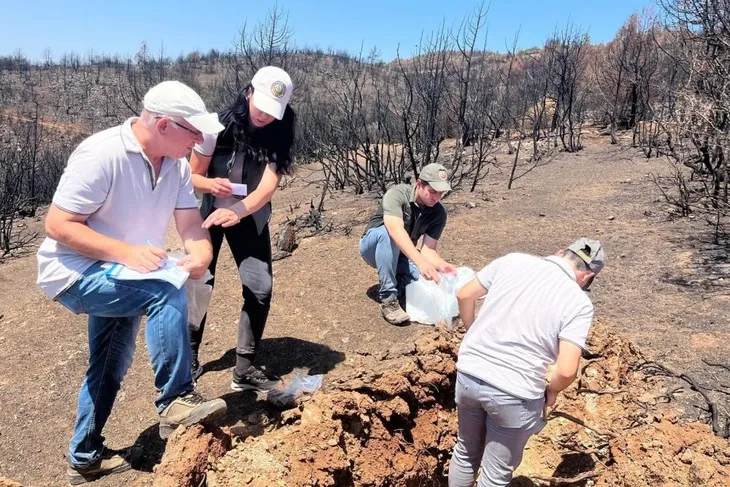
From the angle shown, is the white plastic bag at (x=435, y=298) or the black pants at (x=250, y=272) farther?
the white plastic bag at (x=435, y=298)

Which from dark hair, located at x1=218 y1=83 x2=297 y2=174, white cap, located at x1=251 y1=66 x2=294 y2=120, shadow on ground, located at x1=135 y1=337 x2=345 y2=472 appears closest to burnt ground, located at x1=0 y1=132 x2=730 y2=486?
shadow on ground, located at x1=135 y1=337 x2=345 y2=472

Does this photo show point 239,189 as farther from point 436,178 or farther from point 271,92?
point 436,178

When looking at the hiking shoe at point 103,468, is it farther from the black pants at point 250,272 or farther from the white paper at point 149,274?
Result: the white paper at point 149,274

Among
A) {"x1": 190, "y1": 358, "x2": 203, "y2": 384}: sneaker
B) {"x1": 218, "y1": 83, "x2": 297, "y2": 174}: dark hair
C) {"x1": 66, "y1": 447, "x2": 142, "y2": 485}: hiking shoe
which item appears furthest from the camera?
{"x1": 190, "y1": 358, "x2": 203, "y2": 384}: sneaker

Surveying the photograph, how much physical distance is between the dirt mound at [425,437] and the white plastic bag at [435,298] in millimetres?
836

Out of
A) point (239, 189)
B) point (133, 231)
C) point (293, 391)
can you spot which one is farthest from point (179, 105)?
point (293, 391)

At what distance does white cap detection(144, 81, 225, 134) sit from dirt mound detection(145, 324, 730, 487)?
1071mm

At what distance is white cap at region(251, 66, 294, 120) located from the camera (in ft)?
8.79

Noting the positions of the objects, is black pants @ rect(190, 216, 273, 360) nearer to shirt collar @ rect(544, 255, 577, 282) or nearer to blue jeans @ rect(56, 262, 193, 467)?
blue jeans @ rect(56, 262, 193, 467)

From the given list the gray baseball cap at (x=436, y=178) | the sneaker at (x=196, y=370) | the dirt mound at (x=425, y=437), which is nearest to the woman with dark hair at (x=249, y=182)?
the sneaker at (x=196, y=370)

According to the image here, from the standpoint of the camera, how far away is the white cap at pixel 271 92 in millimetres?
2680

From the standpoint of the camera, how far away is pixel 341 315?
4.26 meters

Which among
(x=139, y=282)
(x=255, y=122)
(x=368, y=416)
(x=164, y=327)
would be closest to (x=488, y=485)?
(x=368, y=416)

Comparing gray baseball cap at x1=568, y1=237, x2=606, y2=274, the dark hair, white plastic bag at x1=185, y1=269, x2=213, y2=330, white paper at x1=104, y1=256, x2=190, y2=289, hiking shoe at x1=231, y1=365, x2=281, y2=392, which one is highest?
the dark hair
